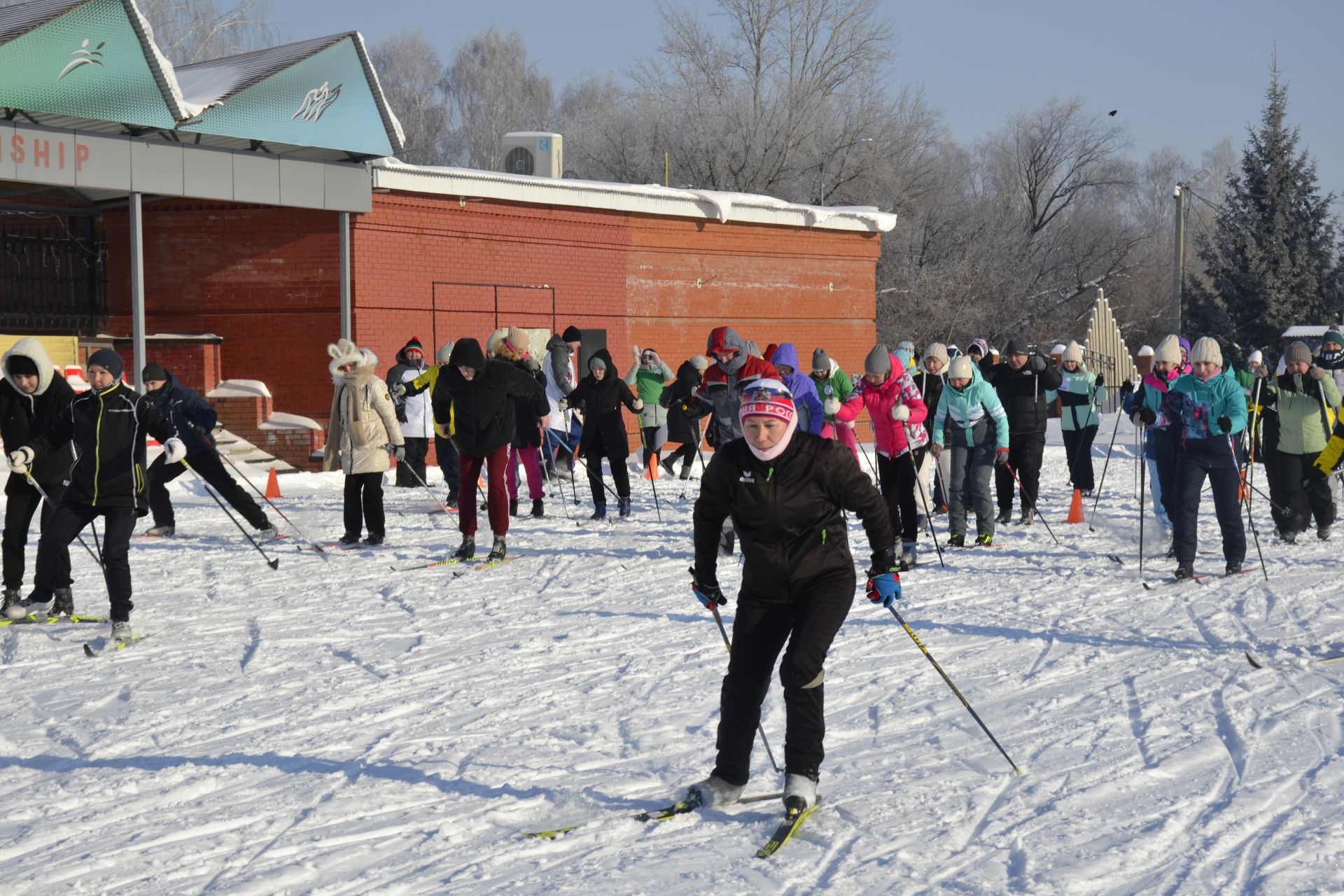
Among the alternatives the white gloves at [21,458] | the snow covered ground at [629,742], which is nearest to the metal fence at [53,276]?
the snow covered ground at [629,742]

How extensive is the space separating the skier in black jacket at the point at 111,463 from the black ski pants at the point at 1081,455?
957cm

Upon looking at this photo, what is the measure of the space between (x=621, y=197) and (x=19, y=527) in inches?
642

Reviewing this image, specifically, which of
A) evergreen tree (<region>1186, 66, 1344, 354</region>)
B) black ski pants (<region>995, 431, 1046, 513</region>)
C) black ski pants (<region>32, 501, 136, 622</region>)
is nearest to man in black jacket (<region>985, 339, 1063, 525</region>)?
black ski pants (<region>995, 431, 1046, 513</region>)

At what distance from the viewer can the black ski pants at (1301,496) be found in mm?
11648

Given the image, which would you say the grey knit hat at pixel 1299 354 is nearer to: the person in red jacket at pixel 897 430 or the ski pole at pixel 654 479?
the person in red jacket at pixel 897 430

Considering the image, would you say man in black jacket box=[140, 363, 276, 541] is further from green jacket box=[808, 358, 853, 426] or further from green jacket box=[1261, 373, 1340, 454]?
green jacket box=[1261, 373, 1340, 454]

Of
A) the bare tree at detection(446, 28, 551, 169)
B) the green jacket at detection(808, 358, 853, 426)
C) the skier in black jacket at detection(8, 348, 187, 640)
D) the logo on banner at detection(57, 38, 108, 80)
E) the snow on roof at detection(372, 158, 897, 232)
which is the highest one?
the bare tree at detection(446, 28, 551, 169)

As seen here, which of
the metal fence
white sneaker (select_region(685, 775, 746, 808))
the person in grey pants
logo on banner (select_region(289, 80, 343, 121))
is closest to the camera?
white sneaker (select_region(685, 775, 746, 808))

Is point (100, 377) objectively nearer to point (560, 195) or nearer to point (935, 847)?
point (935, 847)

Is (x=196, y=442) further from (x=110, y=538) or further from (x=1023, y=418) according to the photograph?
(x=1023, y=418)

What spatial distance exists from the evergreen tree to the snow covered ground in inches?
1272

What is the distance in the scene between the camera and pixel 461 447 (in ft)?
34.2

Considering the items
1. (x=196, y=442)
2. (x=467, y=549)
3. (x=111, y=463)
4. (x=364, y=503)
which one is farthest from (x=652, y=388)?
(x=111, y=463)

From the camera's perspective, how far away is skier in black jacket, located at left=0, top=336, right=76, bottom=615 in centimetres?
782
